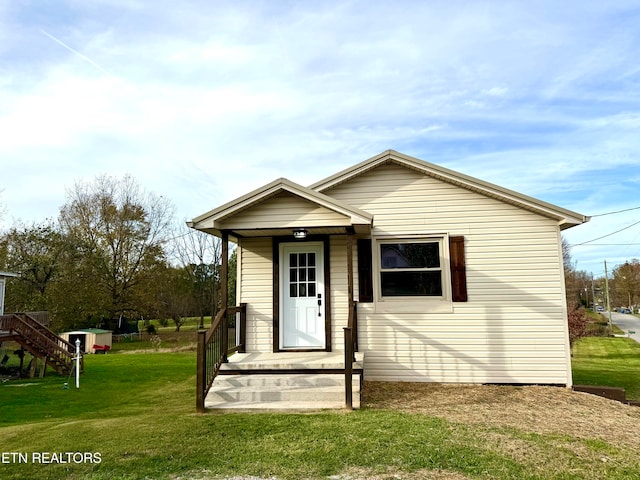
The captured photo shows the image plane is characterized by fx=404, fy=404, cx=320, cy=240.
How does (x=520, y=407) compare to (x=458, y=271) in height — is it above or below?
below

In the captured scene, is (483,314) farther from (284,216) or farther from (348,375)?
(284,216)

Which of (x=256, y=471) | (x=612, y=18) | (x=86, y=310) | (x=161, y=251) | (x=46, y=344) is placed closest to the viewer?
(x=256, y=471)

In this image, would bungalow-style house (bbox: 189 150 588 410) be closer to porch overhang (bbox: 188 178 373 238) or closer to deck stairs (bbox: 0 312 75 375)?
porch overhang (bbox: 188 178 373 238)

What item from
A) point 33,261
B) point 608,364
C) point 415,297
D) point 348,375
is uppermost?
point 33,261

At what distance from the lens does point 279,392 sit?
604cm

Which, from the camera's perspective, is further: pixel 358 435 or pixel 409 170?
pixel 409 170

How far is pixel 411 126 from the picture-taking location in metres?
12.9

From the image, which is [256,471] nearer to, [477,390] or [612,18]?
[477,390]

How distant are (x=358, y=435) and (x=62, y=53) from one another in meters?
10.1

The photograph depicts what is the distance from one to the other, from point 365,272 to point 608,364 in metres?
12.4

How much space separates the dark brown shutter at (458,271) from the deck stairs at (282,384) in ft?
7.73

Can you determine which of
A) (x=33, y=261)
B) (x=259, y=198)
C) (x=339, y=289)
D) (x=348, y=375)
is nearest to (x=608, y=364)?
(x=339, y=289)

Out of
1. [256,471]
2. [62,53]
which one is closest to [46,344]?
[62,53]

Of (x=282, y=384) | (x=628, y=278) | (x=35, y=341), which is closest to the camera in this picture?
(x=282, y=384)
